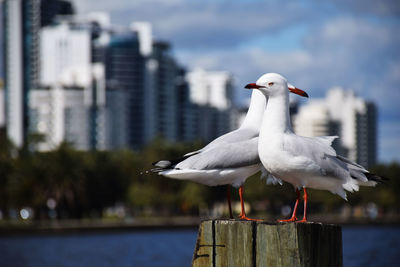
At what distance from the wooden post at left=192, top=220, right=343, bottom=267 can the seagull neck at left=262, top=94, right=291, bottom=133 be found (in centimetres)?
115

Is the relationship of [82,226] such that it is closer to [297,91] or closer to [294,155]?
[297,91]

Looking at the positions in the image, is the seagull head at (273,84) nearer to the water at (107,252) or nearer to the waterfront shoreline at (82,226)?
the water at (107,252)

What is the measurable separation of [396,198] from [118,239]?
75820mm

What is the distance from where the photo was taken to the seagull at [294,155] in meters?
7.17

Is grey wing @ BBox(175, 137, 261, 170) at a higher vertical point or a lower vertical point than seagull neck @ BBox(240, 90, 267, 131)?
lower

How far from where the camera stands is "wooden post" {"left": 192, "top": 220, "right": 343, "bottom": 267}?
20.4ft

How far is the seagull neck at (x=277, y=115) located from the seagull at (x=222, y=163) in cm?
65

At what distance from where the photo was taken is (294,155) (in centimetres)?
715

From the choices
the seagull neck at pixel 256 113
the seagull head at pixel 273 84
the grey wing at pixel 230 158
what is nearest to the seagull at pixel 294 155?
the seagull head at pixel 273 84

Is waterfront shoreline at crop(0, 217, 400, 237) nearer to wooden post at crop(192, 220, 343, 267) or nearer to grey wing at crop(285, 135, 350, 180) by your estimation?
grey wing at crop(285, 135, 350, 180)

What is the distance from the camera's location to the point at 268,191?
114 metres

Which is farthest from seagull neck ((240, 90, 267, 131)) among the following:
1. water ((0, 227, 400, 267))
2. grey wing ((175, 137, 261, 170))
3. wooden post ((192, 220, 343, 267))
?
water ((0, 227, 400, 267))

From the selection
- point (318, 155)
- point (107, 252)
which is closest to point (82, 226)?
point (107, 252)

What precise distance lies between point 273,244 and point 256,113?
7.75 feet
